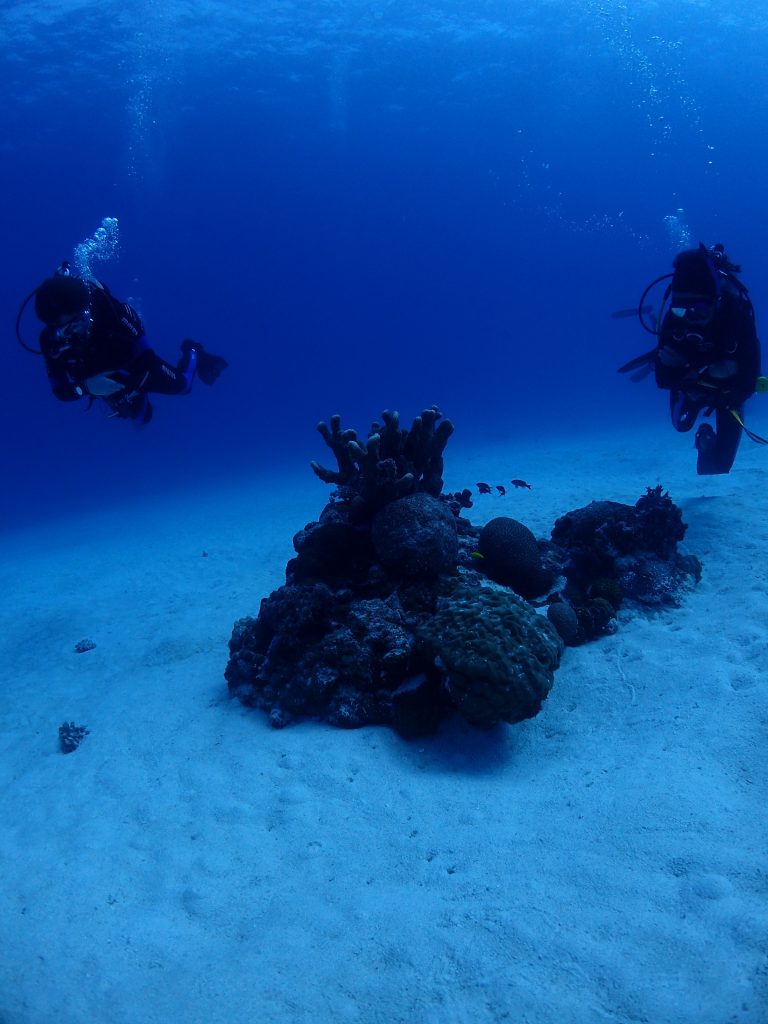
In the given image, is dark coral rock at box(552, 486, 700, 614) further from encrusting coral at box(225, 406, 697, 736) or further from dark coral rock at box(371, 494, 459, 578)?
dark coral rock at box(371, 494, 459, 578)

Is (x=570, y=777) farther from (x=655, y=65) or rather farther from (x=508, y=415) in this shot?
(x=655, y=65)

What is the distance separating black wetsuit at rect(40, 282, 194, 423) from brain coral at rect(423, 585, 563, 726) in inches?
202

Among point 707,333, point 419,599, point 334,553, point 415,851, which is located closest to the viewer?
point 415,851

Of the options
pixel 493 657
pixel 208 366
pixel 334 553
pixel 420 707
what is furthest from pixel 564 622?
pixel 208 366

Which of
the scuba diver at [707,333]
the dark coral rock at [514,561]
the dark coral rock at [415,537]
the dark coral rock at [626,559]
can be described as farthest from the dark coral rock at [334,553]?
the scuba diver at [707,333]

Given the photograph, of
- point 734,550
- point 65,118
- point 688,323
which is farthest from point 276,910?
point 65,118

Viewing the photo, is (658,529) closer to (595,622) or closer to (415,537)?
(595,622)

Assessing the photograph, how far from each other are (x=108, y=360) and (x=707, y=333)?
793cm

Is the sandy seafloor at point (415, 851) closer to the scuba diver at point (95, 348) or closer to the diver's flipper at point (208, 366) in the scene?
the scuba diver at point (95, 348)

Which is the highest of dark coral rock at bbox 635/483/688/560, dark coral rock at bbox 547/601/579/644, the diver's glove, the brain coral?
the diver's glove

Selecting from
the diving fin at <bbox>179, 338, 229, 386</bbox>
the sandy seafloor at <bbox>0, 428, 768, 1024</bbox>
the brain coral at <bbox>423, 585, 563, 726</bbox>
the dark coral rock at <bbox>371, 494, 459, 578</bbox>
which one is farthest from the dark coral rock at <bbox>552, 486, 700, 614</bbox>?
the diving fin at <bbox>179, 338, 229, 386</bbox>

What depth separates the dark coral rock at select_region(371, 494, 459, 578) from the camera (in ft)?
20.0

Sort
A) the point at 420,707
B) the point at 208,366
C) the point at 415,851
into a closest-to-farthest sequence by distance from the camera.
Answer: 1. the point at 415,851
2. the point at 420,707
3. the point at 208,366

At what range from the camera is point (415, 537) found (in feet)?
19.9
